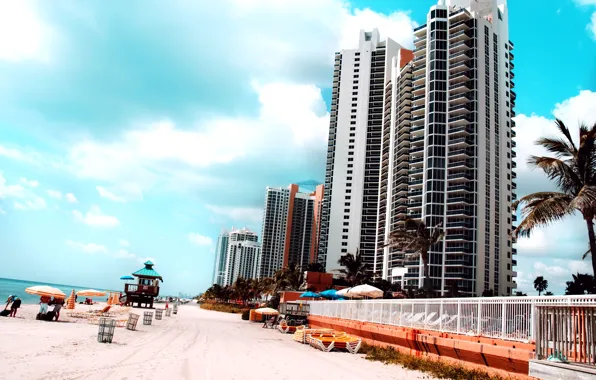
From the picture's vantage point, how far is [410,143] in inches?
3329

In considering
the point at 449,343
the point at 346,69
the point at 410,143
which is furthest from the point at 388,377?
the point at 346,69

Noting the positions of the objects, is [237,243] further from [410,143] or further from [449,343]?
[449,343]

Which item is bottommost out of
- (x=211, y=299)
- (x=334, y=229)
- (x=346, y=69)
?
(x=211, y=299)

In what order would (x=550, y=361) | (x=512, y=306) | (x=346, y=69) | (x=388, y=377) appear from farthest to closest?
1. (x=346, y=69)
2. (x=388, y=377)
3. (x=512, y=306)
4. (x=550, y=361)

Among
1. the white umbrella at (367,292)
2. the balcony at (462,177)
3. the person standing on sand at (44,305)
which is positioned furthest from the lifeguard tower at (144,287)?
the balcony at (462,177)

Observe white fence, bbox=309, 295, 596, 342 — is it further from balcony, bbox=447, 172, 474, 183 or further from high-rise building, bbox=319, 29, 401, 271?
high-rise building, bbox=319, 29, 401, 271

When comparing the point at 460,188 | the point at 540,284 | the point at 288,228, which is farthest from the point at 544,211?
the point at 288,228

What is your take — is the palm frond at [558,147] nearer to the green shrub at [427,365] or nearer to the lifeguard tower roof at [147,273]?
the green shrub at [427,365]

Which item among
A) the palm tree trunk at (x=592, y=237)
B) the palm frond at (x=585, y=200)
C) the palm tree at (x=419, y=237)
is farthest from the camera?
the palm tree at (x=419, y=237)

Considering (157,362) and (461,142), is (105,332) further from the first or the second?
(461,142)

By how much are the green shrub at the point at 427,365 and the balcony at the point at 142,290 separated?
149 ft

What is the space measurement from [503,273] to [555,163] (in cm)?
6586

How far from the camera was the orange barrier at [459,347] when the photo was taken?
1009 centimetres

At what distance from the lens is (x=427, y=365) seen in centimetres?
1355
